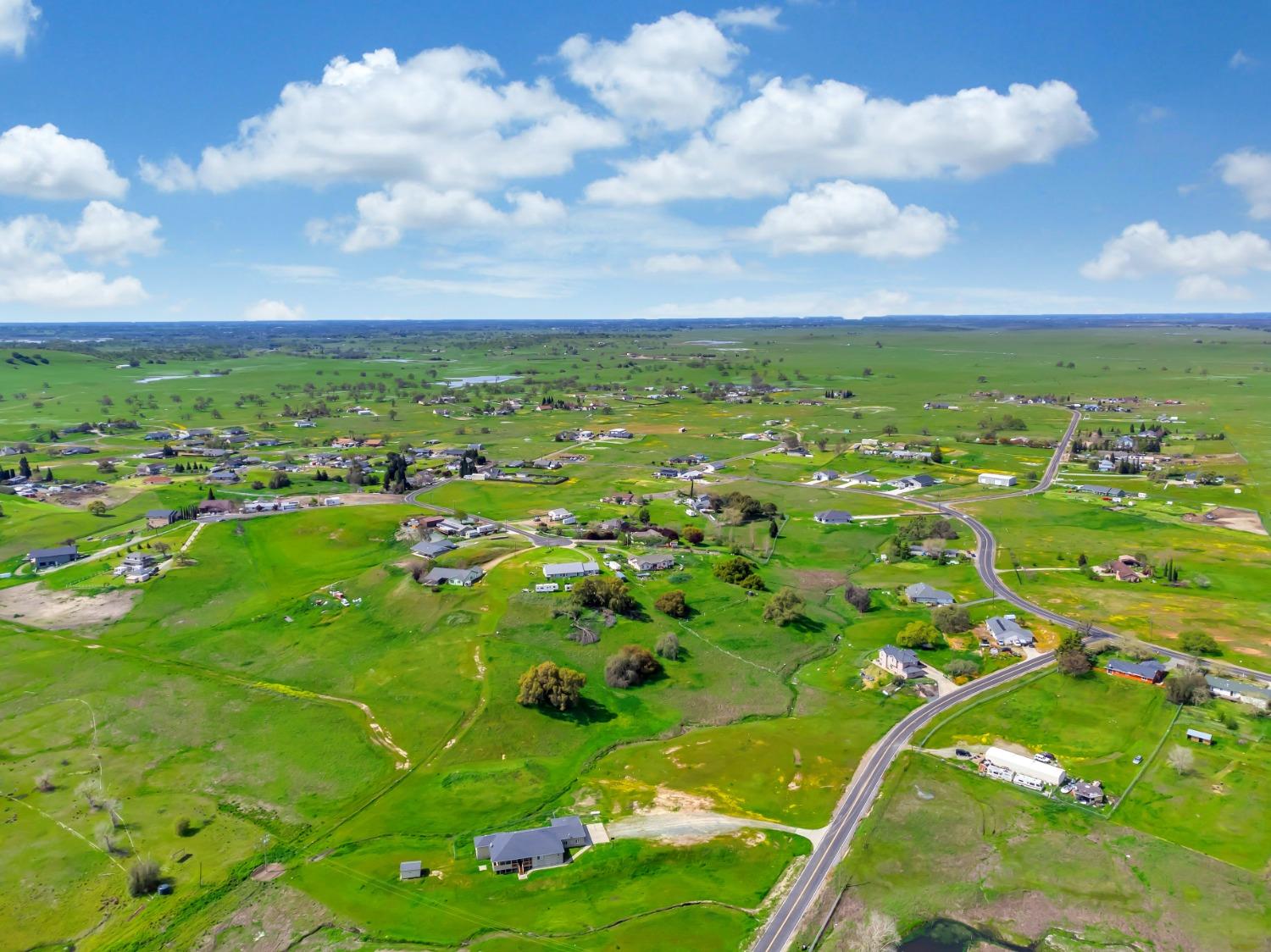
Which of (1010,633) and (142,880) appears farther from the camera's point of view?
(1010,633)

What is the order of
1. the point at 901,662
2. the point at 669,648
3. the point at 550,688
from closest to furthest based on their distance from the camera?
1. the point at 550,688
2. the point at 901,662
3. the point at 669,648

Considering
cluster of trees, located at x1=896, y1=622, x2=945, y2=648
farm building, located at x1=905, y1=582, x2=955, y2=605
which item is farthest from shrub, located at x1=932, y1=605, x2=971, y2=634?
farm building, located at x1=905, y1=582, x2=955, y2=605

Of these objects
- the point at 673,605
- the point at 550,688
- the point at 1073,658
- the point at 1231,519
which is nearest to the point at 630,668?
the point at 550,688

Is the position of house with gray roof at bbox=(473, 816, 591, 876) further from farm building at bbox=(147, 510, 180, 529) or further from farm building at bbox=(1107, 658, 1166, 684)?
farm building at bbox=(147, 510, 180, 529)

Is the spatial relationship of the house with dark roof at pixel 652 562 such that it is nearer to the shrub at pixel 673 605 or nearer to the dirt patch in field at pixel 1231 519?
the shrub at pixel 673 605

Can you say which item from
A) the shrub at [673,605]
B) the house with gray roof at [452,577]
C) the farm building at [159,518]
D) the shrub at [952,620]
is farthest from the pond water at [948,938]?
the farm building at [159,518]

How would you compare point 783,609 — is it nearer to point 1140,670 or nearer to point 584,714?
point 584,714

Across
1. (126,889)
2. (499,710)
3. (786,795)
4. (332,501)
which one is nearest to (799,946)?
(786,795)
